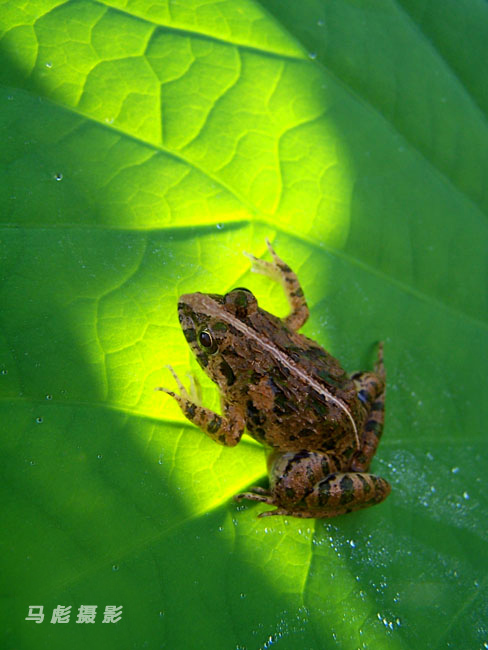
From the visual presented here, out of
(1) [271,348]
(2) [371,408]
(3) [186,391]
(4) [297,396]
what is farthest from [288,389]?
(3) [186,391]

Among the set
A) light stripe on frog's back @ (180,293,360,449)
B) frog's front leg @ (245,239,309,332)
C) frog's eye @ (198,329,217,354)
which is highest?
frog's front leg @ (245,239,309,332)

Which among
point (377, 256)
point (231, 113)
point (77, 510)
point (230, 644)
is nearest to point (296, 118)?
point (231, 113)

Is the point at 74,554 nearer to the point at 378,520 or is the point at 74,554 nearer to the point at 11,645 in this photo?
the point at 11,645

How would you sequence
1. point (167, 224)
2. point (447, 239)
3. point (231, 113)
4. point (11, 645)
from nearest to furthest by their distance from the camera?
→ point (11, 645), point (167, 224), point (231, 113), point (447, 239)

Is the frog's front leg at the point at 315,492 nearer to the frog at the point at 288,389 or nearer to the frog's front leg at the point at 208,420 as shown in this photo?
the frog at the point at 288,389

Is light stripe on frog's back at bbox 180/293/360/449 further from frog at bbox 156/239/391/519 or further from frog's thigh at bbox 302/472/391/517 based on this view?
frog's thigh at bbox 302/472/391/517

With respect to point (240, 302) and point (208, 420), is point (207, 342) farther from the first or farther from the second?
point (208, 420)

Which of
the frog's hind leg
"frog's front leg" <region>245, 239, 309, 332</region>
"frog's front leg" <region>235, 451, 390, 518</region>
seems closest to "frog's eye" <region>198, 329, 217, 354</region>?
"frog's front leg" <region>245, 239, 309, 332</region>
